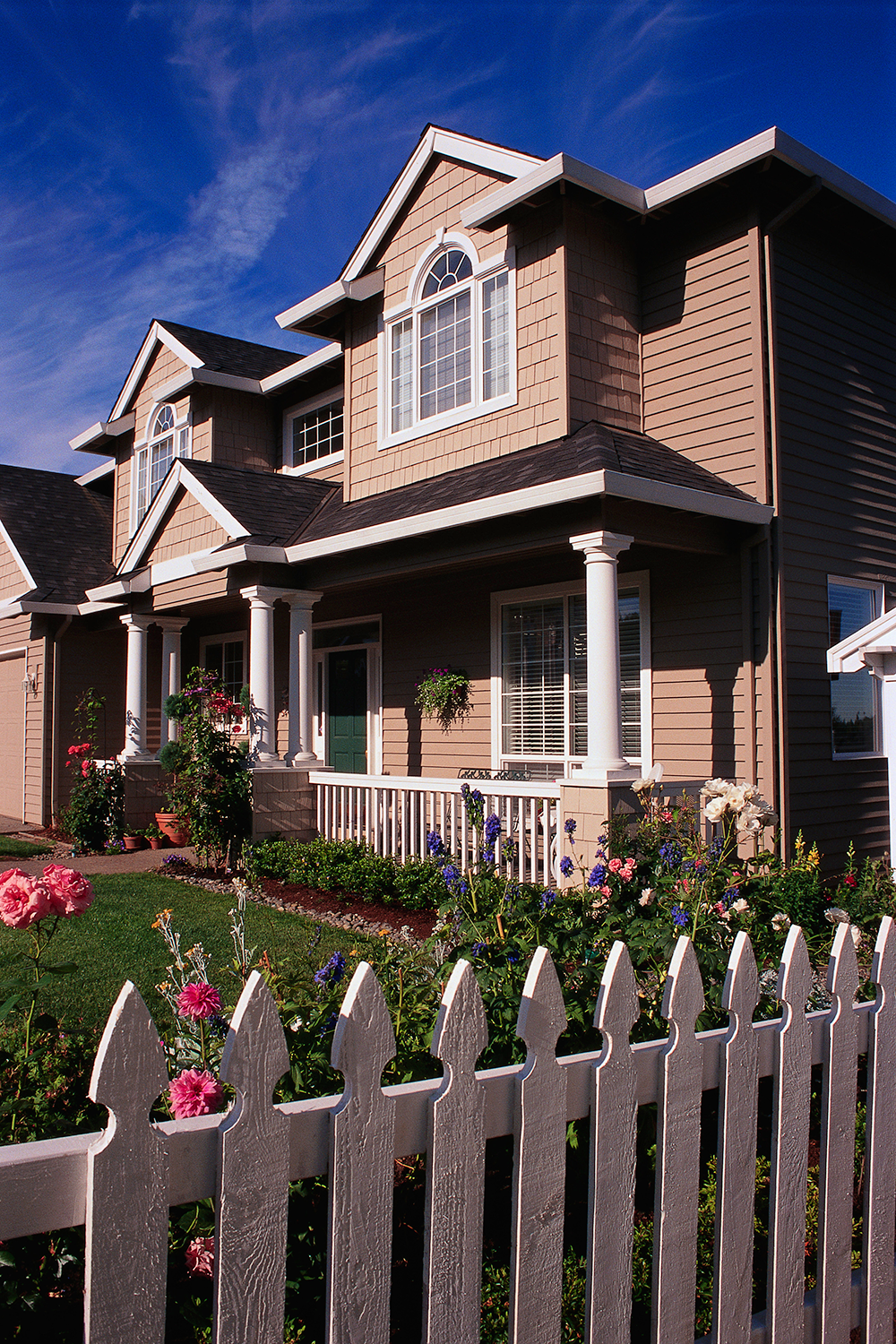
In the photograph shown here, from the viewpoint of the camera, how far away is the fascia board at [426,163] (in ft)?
30.6

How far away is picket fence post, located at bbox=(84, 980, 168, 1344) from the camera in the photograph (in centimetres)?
138

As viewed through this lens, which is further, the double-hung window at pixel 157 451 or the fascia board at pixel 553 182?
the double-hung window at pixel 157 451

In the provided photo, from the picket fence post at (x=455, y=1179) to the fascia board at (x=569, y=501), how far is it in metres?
5.74

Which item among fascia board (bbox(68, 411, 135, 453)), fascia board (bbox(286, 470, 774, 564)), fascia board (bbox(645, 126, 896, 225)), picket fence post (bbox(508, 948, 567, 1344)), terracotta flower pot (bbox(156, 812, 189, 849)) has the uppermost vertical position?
fascia board (bbox(68, 411, 135, 453))

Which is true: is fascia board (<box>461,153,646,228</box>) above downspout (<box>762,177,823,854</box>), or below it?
above

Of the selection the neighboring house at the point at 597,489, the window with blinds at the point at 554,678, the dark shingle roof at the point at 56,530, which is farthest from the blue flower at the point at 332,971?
the dark shingle roof at the point at 56,530

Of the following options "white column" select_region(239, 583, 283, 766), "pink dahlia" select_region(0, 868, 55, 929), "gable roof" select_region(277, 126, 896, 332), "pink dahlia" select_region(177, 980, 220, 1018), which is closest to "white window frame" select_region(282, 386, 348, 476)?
"gable roof" select_region(277, 126, 896, 332)

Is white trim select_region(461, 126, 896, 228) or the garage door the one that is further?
the garage door

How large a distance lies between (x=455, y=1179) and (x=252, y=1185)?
393mm

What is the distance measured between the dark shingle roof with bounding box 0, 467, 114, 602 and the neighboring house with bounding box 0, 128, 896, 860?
361 centimetres

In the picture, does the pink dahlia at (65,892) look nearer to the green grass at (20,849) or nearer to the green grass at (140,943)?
the green grass at (140,943)

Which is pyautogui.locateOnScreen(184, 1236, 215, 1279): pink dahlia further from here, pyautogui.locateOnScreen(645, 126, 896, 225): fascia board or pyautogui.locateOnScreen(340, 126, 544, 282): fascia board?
pyautogui.locateOnScreen(340, 126, 544, 282): fascia board

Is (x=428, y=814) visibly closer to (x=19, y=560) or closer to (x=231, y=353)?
(x=231, y=353)

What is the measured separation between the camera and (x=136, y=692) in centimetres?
1277
